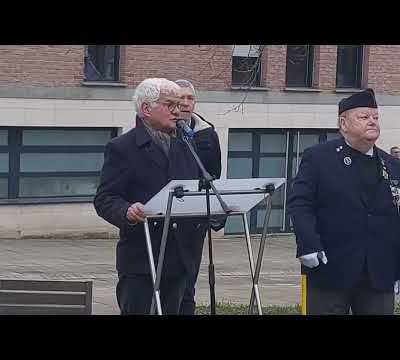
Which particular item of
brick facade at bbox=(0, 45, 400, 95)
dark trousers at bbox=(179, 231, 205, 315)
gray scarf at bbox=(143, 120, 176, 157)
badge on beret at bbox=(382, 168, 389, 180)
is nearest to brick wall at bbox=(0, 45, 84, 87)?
brick facade at bbox=(0, 45, 400, 95)

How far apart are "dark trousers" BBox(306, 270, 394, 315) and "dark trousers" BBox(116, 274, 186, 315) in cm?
82

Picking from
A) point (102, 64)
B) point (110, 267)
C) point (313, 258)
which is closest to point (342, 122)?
point (313, 258)

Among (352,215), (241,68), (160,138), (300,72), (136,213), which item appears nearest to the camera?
(136,213)

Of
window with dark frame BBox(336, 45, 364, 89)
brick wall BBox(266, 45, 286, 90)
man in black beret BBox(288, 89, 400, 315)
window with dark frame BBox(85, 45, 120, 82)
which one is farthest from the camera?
window with dark frame BBox(336, 45, 364, 89)

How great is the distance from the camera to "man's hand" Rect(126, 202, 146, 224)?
18.1 ft

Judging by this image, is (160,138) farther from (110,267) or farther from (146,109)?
(110,267)

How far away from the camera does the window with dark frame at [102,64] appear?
20.4 metres

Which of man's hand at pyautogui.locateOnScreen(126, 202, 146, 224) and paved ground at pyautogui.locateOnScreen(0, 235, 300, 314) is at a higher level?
man's hand at pyautogui.locateOnScreen(126, 202, 146, 224)

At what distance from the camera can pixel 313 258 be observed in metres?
5.73

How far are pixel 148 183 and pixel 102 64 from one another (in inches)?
588

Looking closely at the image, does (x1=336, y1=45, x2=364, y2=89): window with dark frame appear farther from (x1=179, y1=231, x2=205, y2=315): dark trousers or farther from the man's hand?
the man's hand

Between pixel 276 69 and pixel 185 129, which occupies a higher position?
pixel 276 69

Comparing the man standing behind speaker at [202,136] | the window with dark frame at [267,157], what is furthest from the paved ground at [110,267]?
the man standing behind speaker at [202,136]
